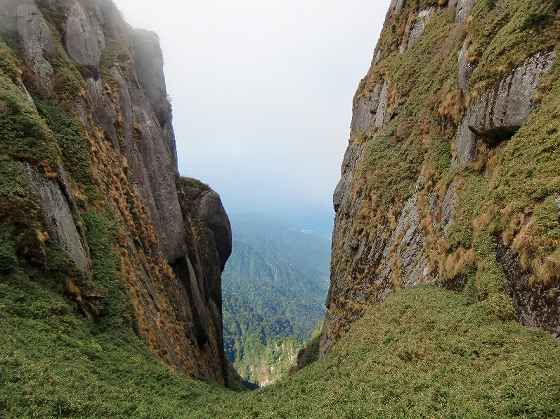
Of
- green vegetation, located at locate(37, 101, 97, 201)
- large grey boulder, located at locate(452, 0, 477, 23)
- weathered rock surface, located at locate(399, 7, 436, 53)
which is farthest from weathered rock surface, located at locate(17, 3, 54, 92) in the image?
weathered rock surface, located at locate(399, 7, 436, 53)

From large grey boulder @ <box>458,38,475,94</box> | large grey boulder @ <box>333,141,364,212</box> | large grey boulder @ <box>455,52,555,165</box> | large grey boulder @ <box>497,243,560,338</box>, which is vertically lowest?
large grey boulder @ <box>497,243,560,338</box>

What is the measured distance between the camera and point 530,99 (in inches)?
842

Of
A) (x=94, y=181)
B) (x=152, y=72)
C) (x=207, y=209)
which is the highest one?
(x=152, y=72)

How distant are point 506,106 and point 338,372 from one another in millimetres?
17938

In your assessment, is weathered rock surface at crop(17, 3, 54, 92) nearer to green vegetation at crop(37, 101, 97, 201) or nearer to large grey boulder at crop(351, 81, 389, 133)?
green vegetation at crop(37, 101, 97, 201)

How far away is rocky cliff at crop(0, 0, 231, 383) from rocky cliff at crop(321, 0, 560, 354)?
61.1 ft

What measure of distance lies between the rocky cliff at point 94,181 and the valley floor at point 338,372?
2889 millimetres

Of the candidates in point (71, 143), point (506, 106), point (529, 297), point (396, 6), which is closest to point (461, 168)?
point (506, 106)

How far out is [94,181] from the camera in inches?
1252

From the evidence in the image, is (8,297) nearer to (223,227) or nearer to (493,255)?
(493,255)

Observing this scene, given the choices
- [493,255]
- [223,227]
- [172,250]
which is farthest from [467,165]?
[223,227]

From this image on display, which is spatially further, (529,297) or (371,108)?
(371,108)

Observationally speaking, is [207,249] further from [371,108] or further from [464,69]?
[464,69]

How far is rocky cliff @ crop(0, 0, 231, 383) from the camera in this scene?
23.4m
